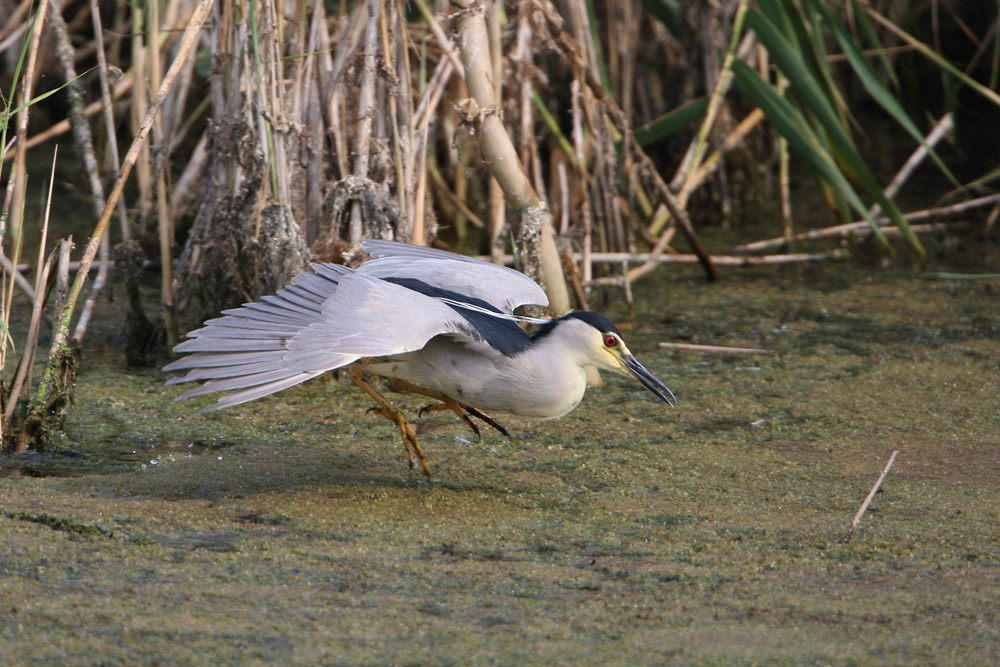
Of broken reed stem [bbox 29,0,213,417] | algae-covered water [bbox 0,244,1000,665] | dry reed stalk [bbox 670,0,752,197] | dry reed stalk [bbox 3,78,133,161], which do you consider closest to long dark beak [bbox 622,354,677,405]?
algae-covered water [bbox 0,244,1000,665]

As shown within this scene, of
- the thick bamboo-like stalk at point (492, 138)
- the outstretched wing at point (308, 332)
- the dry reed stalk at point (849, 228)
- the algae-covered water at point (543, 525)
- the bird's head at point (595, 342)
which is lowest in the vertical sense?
the algae-covered water at point (543, 525)

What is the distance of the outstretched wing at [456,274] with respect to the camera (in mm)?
2936

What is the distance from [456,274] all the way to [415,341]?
654 millimetres

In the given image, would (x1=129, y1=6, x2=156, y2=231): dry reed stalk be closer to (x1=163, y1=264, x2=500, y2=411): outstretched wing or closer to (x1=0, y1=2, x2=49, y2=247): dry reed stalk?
(x1=0, y1=2, x2=49, y2=247): dry reed stalk

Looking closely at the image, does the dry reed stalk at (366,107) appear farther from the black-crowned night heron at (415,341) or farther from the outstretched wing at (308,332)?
the outstretched wing at (308,332)

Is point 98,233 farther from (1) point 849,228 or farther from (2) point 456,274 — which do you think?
(1) point 849,228

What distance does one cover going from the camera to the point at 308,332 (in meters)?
2.36

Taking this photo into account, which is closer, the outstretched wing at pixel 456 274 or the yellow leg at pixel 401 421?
the yellow leg at pixel 401 421

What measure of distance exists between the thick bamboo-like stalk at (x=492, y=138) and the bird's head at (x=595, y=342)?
51cm

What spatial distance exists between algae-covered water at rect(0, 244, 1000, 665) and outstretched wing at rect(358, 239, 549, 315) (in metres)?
0.39

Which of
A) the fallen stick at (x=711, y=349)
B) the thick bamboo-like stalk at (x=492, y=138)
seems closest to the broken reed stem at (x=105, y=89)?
the thick bamboo-like stalk at (x=492, y=138)

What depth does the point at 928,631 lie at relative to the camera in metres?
1.92

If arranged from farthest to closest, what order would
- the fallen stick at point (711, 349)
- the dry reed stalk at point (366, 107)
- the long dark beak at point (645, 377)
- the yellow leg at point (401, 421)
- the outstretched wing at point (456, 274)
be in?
the fallen stick at point (711, 349) → the dry reed stalk at point (366, 107) → the outstretched wing at point (456, 274) → the long dark beak at point (645, 377) → the yellow leg at point (401, 421)

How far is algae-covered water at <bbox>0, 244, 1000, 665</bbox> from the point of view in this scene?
6.07 feet
